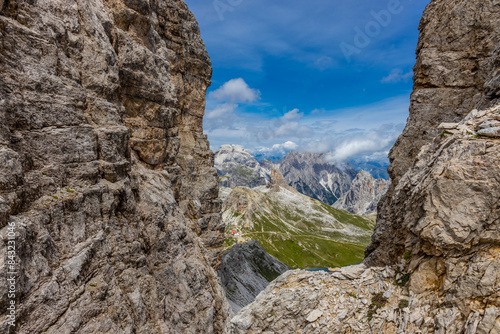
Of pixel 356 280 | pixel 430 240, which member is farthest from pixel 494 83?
pixel 356 280

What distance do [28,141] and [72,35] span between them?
12.8 meters

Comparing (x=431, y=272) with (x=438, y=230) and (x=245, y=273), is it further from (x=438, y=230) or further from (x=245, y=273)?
(x=245, y=273)

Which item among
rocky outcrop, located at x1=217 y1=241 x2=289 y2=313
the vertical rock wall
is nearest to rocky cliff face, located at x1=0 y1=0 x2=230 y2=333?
the vertical rock wall

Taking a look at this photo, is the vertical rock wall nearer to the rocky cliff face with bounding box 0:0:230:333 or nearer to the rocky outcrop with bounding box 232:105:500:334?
the rocky outcrop with bounding box 232:105:500:334

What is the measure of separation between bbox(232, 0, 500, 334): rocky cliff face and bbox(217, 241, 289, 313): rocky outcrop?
73537mm

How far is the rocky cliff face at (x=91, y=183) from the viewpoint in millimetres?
18672

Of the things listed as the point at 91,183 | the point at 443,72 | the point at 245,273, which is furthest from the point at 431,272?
the point at 245,273

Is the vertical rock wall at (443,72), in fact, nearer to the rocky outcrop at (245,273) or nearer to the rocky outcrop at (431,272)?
the rocky outcrop at (431,272)

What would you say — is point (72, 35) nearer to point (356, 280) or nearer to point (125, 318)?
point (125, 318)

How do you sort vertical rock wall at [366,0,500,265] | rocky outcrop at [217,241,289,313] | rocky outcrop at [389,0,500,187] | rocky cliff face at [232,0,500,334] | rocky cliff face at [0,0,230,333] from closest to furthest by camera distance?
1. rocky cliff face at [232,0,500,334]
2. rocky cliff face at [0,0,230,333]
3. vertical rock wall at [366,0,500,265]
4. rocky outcrop at [389,0,500,187]
5. rocky outcrop at [217,241,289,313]

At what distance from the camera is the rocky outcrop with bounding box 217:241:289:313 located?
318 ft

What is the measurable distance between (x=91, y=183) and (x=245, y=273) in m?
111

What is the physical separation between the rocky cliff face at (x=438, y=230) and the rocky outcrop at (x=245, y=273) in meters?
73.5

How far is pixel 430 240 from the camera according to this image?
16.1 metres
